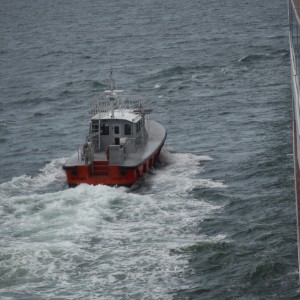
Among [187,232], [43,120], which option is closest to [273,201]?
[187,232]

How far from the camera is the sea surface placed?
32375mm

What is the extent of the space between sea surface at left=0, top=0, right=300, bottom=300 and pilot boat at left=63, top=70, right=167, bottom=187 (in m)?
0.79

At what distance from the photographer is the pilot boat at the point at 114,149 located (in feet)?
140

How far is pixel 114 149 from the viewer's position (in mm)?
42812

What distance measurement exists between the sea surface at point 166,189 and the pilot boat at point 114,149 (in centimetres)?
79

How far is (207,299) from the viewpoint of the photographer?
30.4m

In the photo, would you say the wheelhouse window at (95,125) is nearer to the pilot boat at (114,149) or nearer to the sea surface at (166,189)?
the pilot boat at (114,149)

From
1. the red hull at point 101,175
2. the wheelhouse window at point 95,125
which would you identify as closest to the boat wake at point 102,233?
the red hull at point 101,175

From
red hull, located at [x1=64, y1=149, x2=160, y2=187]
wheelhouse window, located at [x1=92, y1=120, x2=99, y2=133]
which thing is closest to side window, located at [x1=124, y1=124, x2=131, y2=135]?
wheelhouse window, located at [x1=92, y1=120, x2=99, y2=133]

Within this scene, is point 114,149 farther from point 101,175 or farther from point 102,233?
point 102,233

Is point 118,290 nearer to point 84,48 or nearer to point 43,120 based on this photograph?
point 43,120

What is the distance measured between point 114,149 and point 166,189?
3.15 m

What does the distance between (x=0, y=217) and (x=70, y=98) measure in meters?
32.5

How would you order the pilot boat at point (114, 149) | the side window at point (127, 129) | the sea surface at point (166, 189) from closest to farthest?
1. the sea surface at point (166, 189)
2. the pilot boat at point (114, 149)
3. the side window at point (127, 129)
